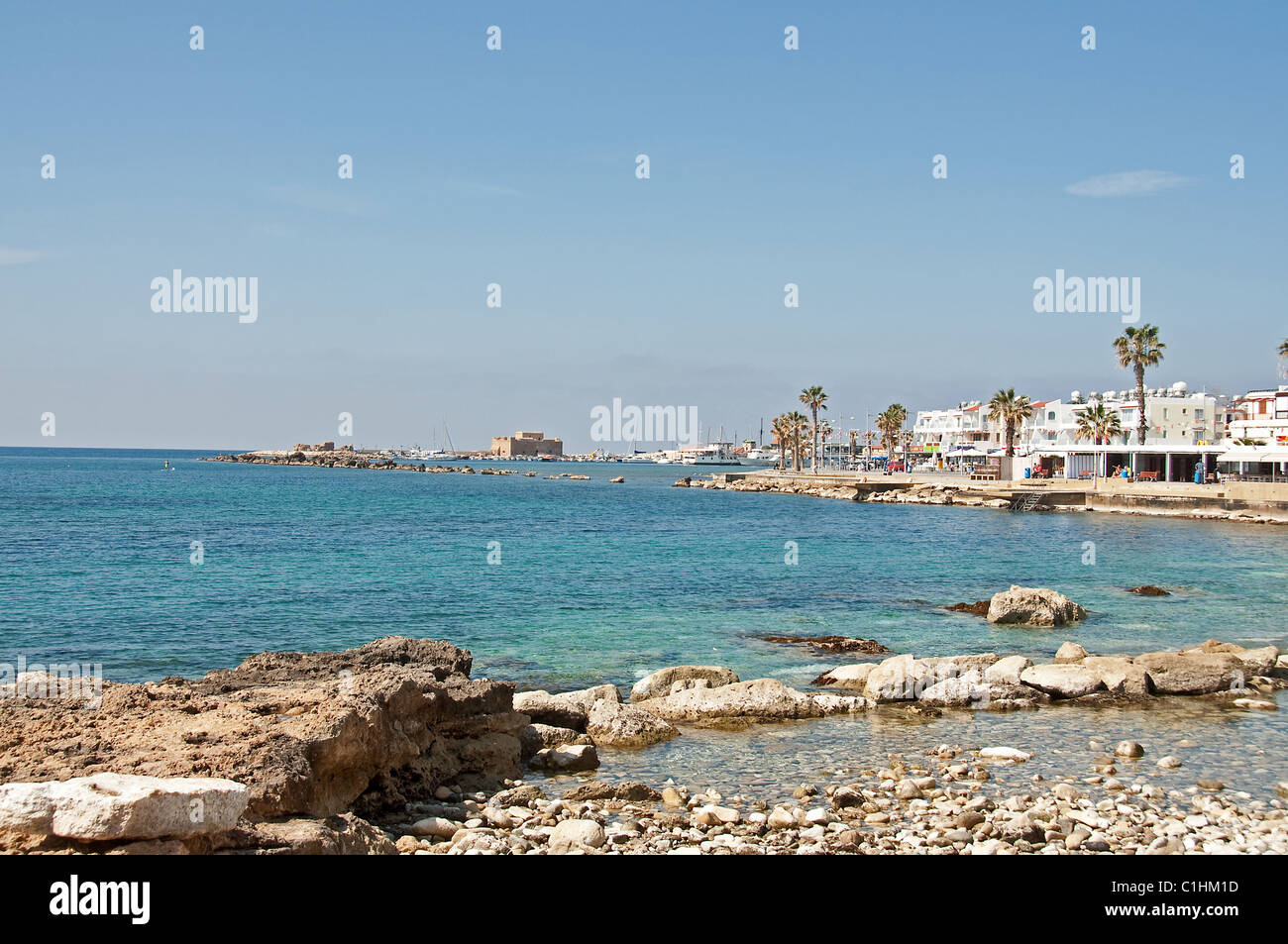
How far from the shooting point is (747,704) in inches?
625

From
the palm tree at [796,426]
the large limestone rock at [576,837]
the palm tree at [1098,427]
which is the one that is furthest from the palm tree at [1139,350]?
the large limestone rock at [576,837]

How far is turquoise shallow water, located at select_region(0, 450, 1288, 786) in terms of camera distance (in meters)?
21.8

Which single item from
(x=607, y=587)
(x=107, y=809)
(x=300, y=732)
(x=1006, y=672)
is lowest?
(x=607, y=587)

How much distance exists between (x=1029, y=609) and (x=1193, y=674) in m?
7.69

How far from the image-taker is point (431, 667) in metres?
13.6

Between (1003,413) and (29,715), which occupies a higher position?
(1003,413)

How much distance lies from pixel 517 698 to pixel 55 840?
901 centimetres

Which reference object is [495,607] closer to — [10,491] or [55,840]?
[55,840]

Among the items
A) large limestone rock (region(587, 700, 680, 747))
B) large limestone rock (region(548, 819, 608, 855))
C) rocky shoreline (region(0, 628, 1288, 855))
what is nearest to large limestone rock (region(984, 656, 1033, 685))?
rocky shoreline (region(0, 628, 1288, 855))

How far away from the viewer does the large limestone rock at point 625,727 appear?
565 inches

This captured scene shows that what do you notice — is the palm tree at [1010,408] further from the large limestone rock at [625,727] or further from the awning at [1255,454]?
the large limestone rock at [625,727]

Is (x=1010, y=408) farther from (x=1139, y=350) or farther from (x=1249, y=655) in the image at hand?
(x=1249, y=655)

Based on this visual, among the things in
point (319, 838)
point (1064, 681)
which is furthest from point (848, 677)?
point (319, 838)
